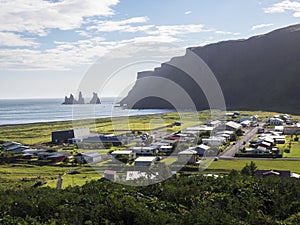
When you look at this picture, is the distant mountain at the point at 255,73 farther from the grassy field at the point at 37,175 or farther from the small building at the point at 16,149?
the grassy field at the point at 37,175

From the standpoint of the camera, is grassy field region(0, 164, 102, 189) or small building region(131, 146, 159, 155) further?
small building region(131, 146, 159, 155)

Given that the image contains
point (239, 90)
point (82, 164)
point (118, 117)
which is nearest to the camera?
point (82, 164)

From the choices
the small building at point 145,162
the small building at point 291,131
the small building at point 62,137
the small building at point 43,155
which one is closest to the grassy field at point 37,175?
the small building at point 43,155

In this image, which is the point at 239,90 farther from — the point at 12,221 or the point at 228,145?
the point at 12,221

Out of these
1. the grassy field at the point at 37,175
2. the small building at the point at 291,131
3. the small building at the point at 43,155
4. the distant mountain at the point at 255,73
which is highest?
the distant mountain at the point at 255,73

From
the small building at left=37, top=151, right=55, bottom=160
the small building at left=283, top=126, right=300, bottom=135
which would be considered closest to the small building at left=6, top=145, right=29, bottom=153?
the small building at left=37, top=151, right=55, bottom=160

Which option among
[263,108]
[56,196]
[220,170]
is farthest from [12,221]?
[263,108]

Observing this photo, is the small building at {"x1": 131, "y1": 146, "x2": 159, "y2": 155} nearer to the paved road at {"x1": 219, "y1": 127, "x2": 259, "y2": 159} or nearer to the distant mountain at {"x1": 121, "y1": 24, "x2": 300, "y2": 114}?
the paved road at {"x1": 219, "y1": 127, "x2": 259, "y2": 159}
